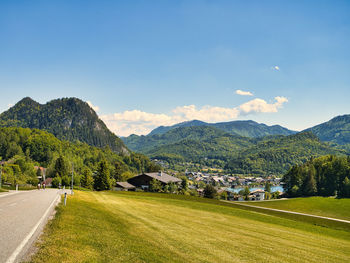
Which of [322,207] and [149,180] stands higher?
[149,180]

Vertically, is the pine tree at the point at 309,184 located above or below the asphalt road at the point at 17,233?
below

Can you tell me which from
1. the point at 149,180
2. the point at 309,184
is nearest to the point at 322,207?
the point at 309,184

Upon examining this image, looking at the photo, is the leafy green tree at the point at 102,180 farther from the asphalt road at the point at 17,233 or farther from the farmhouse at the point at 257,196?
the farmhouse at the point at 257,196

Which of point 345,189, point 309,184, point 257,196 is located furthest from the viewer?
point 257,196

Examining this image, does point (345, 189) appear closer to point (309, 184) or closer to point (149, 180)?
point (309, 184)

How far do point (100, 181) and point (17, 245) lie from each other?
277 feet

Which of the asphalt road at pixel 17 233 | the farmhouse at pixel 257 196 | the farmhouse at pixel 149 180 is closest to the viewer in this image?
the asphalt road at pixel 17 233

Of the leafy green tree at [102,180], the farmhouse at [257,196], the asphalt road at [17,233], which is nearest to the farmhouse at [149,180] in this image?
the leafy green tree at [102,180]

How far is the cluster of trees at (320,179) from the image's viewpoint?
113 meters

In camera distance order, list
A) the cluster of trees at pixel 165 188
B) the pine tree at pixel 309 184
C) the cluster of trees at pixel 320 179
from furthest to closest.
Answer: the pine tree at pixel 309 184 < the cluster of trees at pixel 320 179 < the cluster of trees at pixel 165 188

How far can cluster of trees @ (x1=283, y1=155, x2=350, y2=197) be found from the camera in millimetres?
112875

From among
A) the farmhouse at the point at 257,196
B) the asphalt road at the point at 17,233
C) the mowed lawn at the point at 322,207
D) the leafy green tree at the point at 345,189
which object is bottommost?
the farmhouse at the point at 257,196

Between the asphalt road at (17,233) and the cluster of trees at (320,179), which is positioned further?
the cluster of trees at (320,179)

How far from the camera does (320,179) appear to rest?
118m
